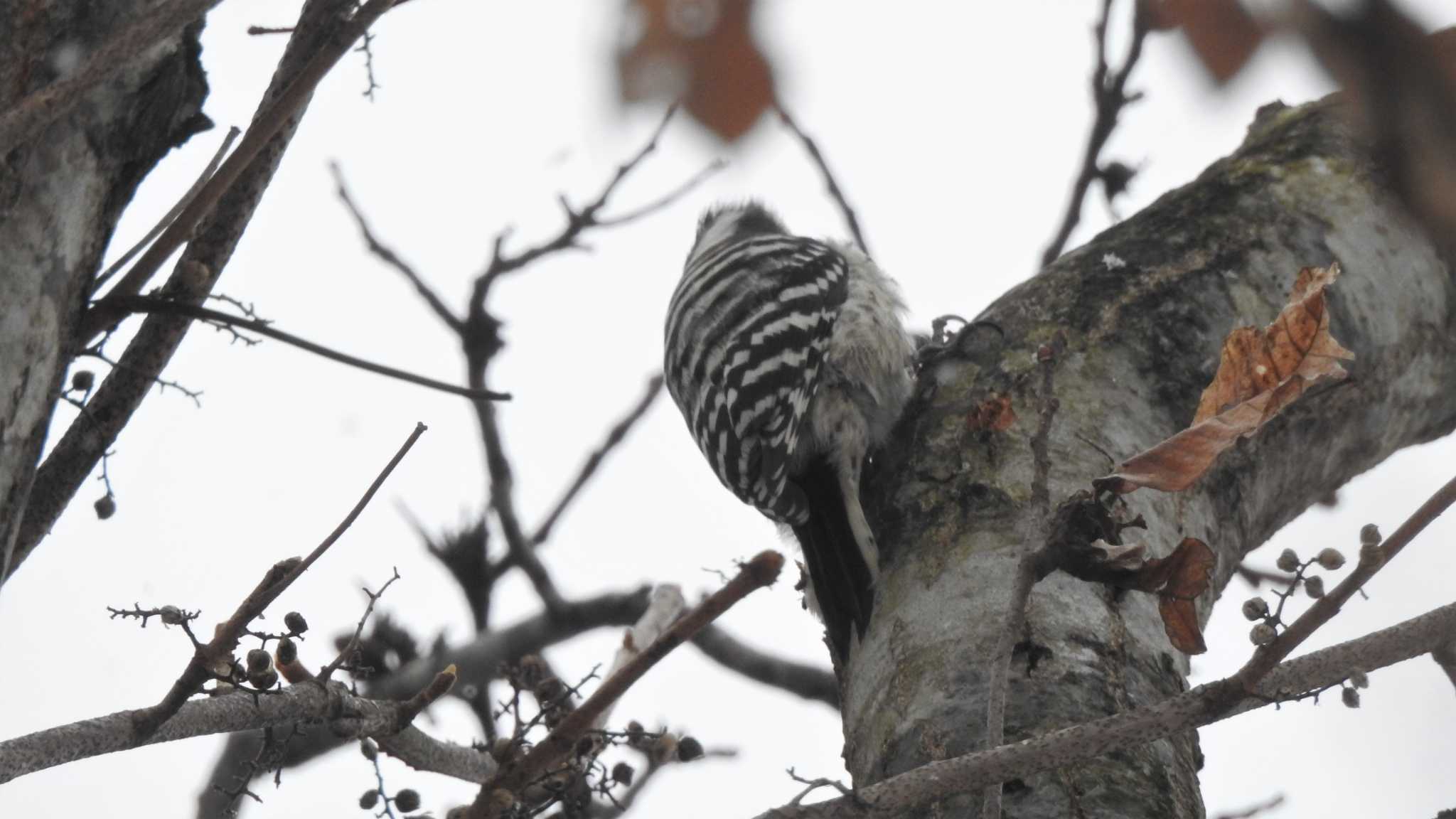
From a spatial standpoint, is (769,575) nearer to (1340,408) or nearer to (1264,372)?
(1264,372)

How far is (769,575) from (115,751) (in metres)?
0.79

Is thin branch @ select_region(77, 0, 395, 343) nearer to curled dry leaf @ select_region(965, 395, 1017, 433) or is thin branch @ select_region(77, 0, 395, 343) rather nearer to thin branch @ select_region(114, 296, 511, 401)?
thin branch @ select_region(114, 296, 511, 401)

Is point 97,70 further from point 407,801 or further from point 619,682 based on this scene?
point 407,801

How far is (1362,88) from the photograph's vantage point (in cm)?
67

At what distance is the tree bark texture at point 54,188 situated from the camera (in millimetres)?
1541

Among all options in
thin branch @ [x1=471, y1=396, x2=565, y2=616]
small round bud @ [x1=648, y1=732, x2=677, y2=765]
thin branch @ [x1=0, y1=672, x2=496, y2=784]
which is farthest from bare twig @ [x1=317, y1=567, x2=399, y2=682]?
thin branch @ [x1=471, y1=396, x2=565, y2=616]

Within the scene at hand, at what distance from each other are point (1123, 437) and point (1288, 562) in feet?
1.99

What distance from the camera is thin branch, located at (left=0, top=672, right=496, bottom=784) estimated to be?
4.65 feet

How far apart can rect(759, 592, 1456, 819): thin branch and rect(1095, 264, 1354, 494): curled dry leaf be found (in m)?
0.42

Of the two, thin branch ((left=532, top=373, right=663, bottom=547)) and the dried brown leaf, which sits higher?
thin branch ((left=532, top=373, right=663, bottom=547))

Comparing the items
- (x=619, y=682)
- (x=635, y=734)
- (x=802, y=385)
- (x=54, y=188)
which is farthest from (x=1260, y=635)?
(x=802, y=385)

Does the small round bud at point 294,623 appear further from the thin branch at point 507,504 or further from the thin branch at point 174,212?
the thin branch at point 507,504

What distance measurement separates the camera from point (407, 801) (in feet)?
8.14

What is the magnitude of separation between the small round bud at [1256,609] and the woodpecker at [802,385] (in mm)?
1005
